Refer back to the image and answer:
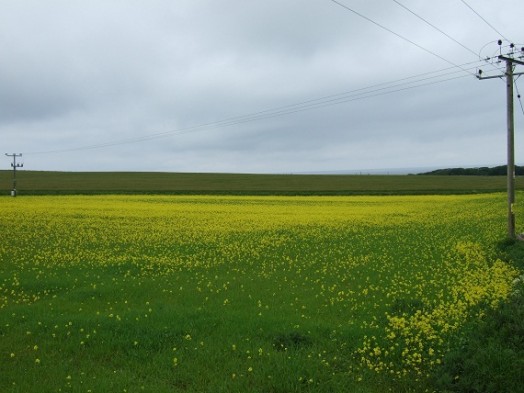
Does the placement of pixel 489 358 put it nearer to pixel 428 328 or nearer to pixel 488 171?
pixel 428 328

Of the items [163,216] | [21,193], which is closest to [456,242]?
[163,216]

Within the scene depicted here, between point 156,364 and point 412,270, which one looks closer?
point 156,364

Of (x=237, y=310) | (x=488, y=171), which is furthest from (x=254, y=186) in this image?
(x=488, y=171)

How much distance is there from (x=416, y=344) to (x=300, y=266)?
7.43 meters

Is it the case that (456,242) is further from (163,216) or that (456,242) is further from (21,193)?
(21,193)

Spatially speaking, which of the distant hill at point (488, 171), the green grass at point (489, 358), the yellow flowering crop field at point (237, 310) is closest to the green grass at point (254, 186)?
the distant hill at point (488, 171)

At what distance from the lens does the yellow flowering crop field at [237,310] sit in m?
6.89

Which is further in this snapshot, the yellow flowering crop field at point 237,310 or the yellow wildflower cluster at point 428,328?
the yellow wildflower cluster at point 428,328

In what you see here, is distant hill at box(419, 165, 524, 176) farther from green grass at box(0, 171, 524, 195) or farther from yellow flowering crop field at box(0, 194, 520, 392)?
yellow flowering crop field at box(0, 194, 520, 392)

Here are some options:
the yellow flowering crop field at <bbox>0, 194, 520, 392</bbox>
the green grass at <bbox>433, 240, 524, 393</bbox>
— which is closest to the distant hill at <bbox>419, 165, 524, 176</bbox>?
A: the yellow flowering crop field at <bbox>0, 194, 520, 392</bbox>

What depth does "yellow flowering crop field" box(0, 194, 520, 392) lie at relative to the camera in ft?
22.6

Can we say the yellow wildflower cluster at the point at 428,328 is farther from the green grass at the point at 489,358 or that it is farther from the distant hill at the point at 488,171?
the distant hill at the point at 488,171

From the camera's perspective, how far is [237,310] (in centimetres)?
1004

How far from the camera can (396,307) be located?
10305 mm
